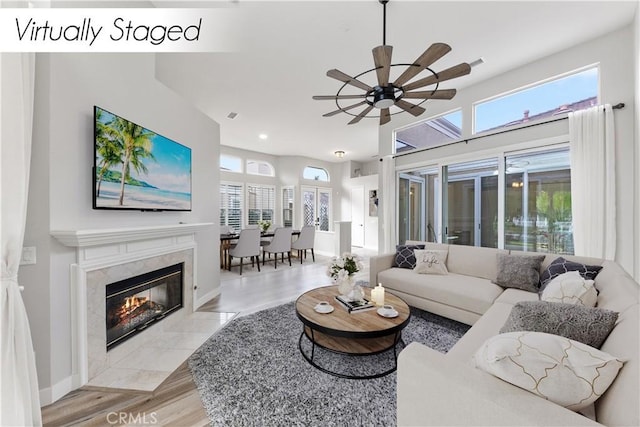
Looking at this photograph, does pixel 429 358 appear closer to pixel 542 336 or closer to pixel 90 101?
pixel 542 336

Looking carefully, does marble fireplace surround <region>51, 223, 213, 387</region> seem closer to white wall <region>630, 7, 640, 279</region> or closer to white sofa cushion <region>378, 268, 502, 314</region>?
white sofa cushion <region>378, 268, 502, 314</region>

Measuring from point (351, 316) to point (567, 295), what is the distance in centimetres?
160

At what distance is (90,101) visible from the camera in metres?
1.97

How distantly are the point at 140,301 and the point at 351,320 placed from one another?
2.13 metres

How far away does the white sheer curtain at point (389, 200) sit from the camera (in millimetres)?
4977

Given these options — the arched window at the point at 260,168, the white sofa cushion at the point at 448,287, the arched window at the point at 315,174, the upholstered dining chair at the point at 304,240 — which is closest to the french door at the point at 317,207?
the arched window at the point at 315,174

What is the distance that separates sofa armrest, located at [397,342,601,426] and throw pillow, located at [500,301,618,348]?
1.79 ft


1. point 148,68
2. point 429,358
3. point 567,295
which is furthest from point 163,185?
point 567,295

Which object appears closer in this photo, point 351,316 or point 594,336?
point 594,336

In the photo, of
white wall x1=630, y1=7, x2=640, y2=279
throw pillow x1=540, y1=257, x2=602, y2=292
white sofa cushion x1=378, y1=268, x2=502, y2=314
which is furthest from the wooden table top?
white wall x1=630, y1=7, x2=640, y2=279

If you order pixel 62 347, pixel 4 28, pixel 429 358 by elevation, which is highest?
pixel 4 28

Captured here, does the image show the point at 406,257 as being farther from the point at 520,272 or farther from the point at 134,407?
the point at 134,407

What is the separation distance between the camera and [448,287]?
2.69 m

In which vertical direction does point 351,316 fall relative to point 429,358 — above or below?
below
